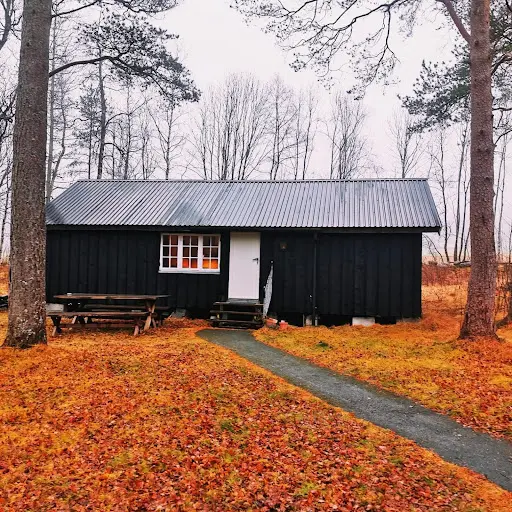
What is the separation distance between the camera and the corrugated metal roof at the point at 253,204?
11852mm

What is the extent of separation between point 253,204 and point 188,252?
2.54 m

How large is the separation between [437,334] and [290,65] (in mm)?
7470

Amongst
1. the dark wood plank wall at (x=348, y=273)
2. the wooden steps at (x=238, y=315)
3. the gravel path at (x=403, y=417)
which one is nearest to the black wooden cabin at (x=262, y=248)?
the dark wood plank wall at (x=348, y=273)

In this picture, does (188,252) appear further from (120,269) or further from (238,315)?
(238,315)

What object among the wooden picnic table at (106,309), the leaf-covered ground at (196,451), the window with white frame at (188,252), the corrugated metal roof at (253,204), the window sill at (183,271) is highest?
the corrugated metal roof at (253,204)

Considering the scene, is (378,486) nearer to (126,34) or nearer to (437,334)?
(437,334)

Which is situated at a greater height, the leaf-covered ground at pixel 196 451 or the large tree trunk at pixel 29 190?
the large tree trunk at pixel 29 190

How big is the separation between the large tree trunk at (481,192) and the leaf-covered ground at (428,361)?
586 millimetres

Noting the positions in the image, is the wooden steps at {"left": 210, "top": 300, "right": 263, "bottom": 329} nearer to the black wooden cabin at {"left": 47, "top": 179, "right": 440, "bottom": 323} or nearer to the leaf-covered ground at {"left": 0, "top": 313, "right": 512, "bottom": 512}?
the black wooden cabin at {"left": 47, "top": 179, "right": 440, "bottom": 323}

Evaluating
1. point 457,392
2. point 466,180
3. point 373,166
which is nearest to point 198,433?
point 457,392

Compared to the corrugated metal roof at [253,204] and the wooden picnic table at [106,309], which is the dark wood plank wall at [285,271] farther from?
the wooden picnic table at [106,309]

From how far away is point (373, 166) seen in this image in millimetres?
31328

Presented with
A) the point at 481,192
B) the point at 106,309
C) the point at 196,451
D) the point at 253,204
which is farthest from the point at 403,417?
the point at 253,204

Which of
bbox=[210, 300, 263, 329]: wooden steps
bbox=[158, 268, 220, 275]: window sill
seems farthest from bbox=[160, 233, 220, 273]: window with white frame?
bbox=[210, 300, 263, 329]: wooden steps
